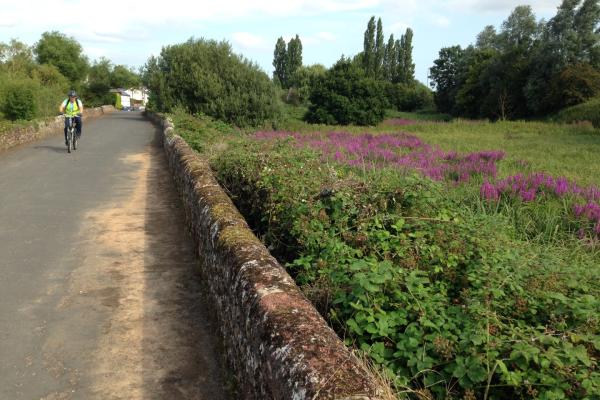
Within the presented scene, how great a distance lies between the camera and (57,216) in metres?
8.49

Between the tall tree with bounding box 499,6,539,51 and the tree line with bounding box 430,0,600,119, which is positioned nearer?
the tree line with bounding box 430,0,600,119

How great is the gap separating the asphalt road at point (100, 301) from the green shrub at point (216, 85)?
2189 centimetres

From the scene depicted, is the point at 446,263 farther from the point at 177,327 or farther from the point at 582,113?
the point at 582,113

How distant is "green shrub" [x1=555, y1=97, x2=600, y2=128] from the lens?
37003 mm

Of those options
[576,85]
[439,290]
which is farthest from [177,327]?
[576,85]

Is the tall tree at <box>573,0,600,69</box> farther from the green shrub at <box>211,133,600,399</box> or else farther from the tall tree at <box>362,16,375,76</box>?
the green shrub at <box>211,133,600,399</box>

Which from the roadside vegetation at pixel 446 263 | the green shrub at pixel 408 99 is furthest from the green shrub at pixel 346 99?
the green shrub at pixel 408 99

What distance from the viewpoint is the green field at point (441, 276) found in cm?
278

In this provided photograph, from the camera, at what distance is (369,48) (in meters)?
86.2

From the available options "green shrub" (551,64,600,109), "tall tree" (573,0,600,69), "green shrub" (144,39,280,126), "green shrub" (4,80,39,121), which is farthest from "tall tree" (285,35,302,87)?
"green shrub" (4,80,39,121)

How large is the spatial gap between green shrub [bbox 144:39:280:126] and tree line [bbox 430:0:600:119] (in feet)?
73.7

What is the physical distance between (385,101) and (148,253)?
40.3 metres

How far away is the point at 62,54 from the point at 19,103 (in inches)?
1963

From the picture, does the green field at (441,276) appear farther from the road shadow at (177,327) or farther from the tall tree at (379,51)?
the tall tree at (379,51)
